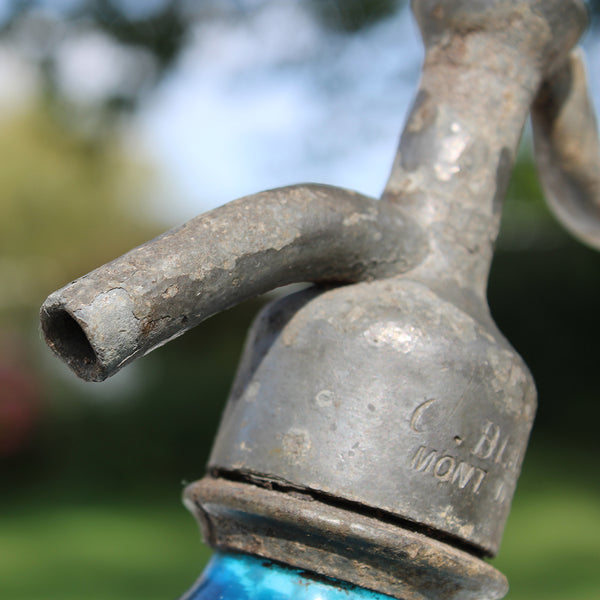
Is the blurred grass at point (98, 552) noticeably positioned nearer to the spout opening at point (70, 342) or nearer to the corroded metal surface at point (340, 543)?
the corroded metal surface at point (340, 543)

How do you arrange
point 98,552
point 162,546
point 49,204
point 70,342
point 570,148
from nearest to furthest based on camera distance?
point 70,342 < point 570,148 < point 98,552 < point 162,546 < point 49,204

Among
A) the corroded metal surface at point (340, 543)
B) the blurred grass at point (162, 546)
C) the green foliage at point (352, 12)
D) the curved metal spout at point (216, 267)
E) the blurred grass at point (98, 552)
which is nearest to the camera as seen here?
the curved metal spout at point (216, 267)

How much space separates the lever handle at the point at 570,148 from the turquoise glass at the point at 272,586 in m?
0.75

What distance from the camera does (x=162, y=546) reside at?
16.4ft

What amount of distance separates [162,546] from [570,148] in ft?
14.0

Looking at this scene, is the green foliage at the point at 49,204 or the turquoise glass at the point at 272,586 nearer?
the turquoise glass at the point at 272,586

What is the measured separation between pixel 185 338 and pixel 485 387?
7505 millimetres

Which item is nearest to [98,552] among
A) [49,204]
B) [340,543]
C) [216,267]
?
[340,543]

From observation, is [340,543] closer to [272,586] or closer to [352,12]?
[272,586]

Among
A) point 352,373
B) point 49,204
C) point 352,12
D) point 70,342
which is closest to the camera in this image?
point 70,342

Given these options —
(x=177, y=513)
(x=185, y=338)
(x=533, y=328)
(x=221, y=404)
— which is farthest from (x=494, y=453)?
(x=185, y=338)

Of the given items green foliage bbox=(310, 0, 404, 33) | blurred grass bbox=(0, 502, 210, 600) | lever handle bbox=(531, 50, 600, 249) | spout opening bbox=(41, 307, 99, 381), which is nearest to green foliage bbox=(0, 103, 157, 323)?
blurred grass bbox=(0, 502, 210, 600)

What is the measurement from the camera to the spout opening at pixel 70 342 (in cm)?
74

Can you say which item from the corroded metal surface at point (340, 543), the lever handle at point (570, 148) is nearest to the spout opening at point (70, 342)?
the corroded metal surface at point (340, 543)
